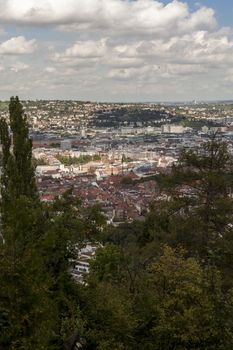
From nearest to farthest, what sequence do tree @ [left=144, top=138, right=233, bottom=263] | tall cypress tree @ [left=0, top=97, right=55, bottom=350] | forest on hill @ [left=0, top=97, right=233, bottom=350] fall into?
1. tall cypress tree @ [left=0, top=97, right=55, bottom=350]
2. forest on hill @ [left=0, top=97, right=233, bottom=350]
3. tree @ [left=144, top=138, right=233, bottom=263]

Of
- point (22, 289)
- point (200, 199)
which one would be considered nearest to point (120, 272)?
point (200, 199)

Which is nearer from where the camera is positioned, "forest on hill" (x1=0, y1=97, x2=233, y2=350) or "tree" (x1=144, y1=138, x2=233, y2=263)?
"forest on hill" (x1=0, y1=97, x2=233, y2=350)

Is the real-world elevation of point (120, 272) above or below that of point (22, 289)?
below

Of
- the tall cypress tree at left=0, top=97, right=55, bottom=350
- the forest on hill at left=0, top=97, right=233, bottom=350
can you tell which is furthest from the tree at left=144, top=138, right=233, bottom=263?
the tall cypress tree at left=0, top=97, right=55, bottom=350

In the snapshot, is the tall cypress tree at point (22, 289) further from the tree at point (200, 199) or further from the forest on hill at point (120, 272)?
the tree at point (200, 199)

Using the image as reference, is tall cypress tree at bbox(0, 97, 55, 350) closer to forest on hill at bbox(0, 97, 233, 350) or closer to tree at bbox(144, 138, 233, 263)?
forest on hill at bbox(0, 97, 233, 350)

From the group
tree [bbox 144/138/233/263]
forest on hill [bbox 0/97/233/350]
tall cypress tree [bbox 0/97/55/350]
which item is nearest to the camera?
tall cypress tree [bbox 0/97/55/350]

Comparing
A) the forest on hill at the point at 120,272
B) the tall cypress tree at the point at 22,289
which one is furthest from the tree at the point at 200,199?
the tall cypress tree at the point at 22,289

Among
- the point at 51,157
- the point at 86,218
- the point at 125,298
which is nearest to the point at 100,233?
the point at 86,218

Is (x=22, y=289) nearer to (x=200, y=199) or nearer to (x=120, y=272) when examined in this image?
(x=120, y=272)
